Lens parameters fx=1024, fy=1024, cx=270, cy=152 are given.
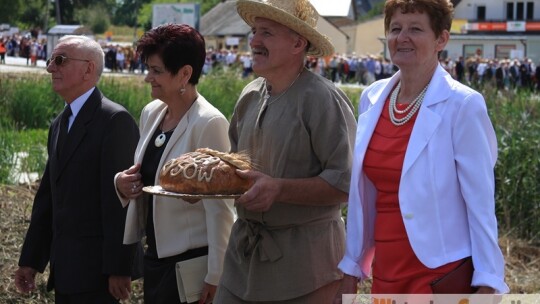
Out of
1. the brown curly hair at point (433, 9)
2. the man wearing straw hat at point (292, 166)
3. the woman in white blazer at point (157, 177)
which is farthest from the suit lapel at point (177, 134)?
the brown curly hair at point (433, 9)

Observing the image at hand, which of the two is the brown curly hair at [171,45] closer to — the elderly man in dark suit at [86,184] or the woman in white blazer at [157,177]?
the woman in white blazer at [157,177]

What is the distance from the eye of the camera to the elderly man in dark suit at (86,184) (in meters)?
4.96

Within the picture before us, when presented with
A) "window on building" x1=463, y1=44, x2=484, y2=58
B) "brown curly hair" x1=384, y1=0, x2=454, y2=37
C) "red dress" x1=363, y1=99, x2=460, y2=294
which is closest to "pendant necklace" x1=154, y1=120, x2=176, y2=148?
"red dress" x1=363, y1=99, x2=460, y2=294

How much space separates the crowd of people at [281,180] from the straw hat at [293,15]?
0.03 feet

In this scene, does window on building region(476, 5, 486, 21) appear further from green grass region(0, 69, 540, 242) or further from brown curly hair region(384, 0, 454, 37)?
brown curly hair region(384, 0, 454, 37)

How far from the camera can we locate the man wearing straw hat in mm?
4184

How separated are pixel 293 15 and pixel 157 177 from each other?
1.01 meters

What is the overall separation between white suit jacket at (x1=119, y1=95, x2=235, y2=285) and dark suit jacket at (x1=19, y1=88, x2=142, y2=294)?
13 centimetres

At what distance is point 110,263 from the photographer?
4918 millimetres

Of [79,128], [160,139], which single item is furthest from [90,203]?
[160,139]

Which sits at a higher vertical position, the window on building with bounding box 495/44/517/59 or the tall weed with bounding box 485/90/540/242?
the window on building with bounding box 495/44/517/59

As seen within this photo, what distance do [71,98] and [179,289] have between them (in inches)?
45.5

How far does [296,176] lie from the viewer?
4234 mm

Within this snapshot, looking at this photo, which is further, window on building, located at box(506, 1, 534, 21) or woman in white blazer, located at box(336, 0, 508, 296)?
window on building, located at box(506, 1, 534, 21)
